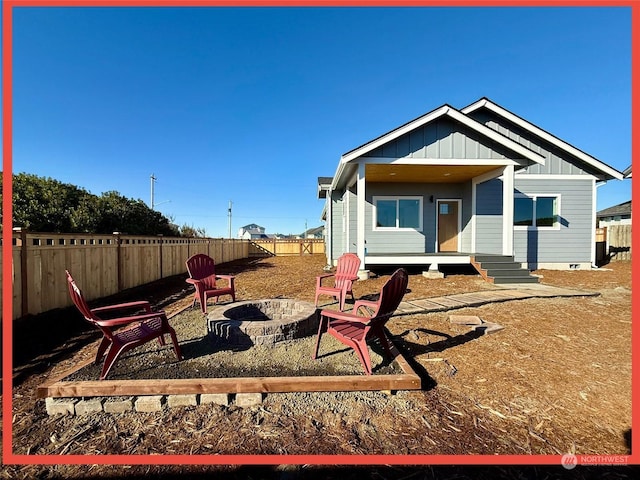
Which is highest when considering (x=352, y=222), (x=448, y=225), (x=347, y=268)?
(x=352, y=222)

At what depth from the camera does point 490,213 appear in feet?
31.1

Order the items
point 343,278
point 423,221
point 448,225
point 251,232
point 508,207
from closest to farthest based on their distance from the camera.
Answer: point 343,278, point 508,207, point 423,221, point 448,225, point 251,232

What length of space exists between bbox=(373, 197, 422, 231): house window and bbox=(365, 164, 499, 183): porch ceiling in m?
0.69

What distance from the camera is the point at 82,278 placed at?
18.0 ft

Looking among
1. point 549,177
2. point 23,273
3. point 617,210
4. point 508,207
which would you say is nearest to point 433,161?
point 508,207

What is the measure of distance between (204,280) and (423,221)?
776 centimetres

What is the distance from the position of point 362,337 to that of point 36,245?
214 inches

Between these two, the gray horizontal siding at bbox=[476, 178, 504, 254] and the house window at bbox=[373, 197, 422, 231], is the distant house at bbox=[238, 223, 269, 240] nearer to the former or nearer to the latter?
the house window at bbox=[373, 197, 422, 231]

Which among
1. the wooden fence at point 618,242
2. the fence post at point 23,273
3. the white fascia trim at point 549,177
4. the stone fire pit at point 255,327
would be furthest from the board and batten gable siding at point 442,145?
the wooden fence at point 618,242

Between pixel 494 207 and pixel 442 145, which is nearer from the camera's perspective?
pixel 442 145

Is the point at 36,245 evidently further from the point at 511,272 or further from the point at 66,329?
the point at 511,272

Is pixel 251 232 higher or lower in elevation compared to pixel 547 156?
lower

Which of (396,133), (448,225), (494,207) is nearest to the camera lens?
(396,133)

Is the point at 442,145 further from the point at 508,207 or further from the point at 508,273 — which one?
the point at 508,273
